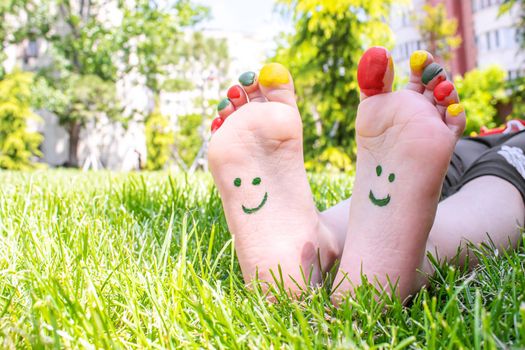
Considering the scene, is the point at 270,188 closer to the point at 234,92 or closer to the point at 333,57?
the point at 234,92

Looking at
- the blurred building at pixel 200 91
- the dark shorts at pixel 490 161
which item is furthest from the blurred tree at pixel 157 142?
the dark shorts at pixel 490 161

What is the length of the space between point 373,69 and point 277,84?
222 mm

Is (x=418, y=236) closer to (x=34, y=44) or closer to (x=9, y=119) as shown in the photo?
(x=9, y=119)

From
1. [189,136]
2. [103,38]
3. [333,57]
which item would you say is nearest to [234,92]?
[333,57]

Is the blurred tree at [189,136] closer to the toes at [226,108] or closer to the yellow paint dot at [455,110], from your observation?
the toes at [226,108]

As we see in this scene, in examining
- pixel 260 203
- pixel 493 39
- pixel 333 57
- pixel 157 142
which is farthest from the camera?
pixel 493 39

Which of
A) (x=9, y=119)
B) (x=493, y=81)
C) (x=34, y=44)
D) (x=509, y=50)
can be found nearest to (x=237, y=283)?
(x=9, y=119)

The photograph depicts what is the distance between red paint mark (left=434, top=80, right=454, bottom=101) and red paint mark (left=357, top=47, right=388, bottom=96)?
0.29ft

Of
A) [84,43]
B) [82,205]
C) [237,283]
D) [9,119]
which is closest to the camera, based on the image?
[237,283]

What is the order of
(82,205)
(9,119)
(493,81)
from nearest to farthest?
1. (82,205)
2. (9,119)
3. (493,81)

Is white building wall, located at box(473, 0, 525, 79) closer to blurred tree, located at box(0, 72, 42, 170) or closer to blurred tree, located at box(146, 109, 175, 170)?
blurred tree, located at box(146, 109, 175, 170)

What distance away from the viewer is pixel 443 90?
0.85 m

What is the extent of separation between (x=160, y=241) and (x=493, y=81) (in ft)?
52.5

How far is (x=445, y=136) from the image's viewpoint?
80 centimetres
